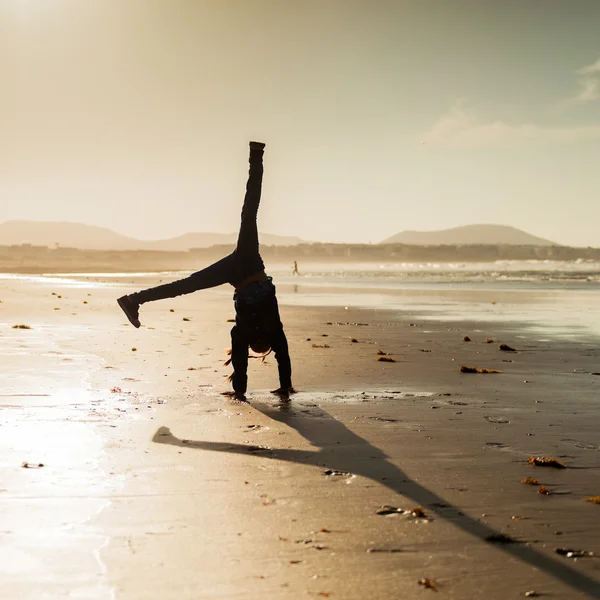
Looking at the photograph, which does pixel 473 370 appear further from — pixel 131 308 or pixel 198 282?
pixel 131 308

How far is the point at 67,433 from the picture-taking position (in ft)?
18.8

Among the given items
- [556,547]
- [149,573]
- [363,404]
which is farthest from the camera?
[363,404]

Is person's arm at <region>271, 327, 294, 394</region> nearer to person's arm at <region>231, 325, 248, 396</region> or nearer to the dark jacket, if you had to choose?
the dark jacket

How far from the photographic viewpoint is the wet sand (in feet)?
10.5

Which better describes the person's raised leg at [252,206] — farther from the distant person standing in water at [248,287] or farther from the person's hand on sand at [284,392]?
the person's hand on sand at [284,392]

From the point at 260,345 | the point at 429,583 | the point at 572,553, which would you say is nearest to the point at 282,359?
the point at 260,345

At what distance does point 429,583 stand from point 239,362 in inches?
195

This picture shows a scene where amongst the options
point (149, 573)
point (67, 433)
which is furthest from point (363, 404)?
point (149, 573)

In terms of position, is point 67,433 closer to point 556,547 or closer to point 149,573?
point 149,573

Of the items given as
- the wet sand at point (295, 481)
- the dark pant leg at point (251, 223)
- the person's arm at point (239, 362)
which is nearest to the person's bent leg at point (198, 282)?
the dark pant leg at point (251, 223)

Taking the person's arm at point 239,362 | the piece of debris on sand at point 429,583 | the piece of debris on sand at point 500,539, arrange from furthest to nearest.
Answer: the person's arm at point 239,362, the piece of debris on sand at point 500,539, the piece of debris on sand at point 429,583

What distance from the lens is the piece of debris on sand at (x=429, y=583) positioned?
122 inches

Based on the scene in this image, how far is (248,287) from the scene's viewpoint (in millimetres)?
8016

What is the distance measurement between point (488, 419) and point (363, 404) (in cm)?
126
